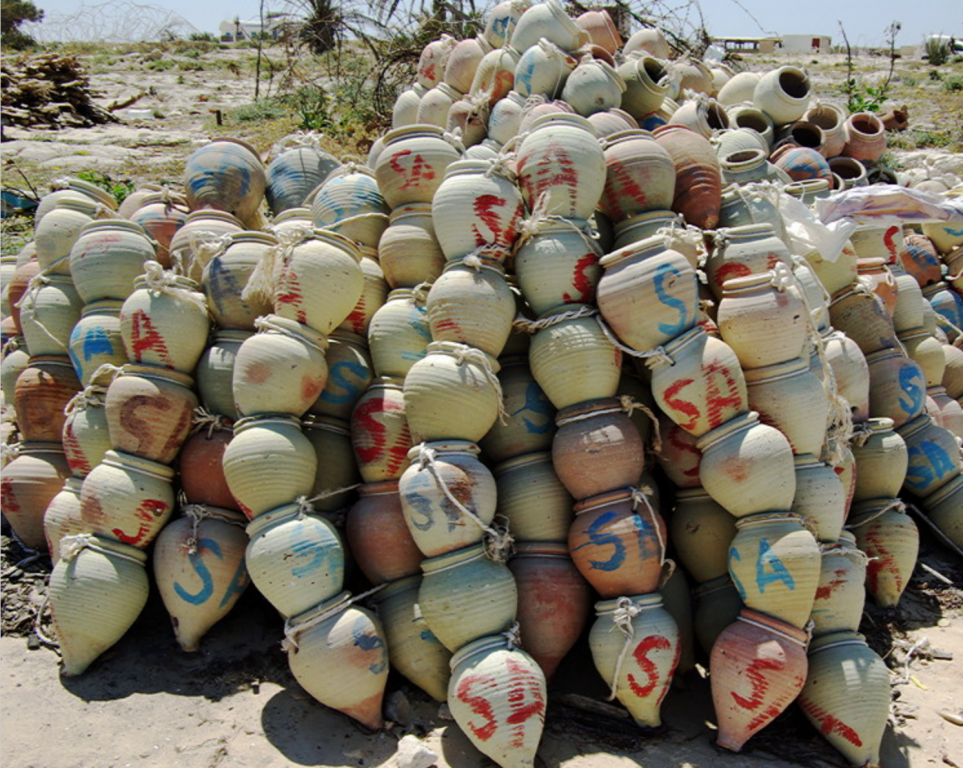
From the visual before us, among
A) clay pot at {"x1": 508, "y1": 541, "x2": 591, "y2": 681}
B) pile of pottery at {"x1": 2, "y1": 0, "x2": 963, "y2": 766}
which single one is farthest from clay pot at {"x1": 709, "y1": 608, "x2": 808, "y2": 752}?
clay pot at {"x1": 508, "y1": 541, "x2": 591, "y2": 681}

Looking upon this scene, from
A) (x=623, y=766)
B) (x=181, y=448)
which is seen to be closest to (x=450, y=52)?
(x=181, y=448)

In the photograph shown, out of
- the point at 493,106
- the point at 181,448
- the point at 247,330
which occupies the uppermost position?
the point at 493,106

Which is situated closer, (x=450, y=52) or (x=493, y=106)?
(x=493, y=106)

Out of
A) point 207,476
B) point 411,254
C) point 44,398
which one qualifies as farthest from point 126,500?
point 411,254

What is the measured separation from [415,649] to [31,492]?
1.94 metres

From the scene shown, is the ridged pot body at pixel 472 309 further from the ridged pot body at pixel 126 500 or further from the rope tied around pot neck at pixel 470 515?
the ridged pot body at pixel 126 500

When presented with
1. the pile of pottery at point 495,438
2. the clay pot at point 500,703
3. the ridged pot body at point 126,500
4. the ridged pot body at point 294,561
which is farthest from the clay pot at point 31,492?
the clay pot at point 500,703

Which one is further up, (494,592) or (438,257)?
(438,257)

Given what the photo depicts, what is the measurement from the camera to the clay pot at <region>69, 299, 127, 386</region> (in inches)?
129

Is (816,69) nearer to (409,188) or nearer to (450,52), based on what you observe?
(450,52)

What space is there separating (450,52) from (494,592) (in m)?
4.07

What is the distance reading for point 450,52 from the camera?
5.39m

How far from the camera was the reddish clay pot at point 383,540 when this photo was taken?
2.79 metres

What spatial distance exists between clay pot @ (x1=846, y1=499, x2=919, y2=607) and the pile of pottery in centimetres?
1
